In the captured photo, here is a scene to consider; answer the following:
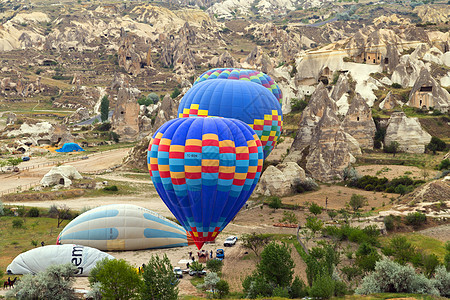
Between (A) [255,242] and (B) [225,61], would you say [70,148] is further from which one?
(B) [225,61]

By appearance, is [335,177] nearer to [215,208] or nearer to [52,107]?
[215,208]

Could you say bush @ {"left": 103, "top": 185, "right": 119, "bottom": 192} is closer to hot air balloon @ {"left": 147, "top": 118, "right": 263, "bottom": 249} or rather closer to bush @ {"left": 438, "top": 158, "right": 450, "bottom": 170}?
hot air balloon @ {"left": 147, "top": 118, "right": 263, "bottom": 249}

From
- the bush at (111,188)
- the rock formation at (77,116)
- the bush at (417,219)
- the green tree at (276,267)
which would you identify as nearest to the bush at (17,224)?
the bush at (111,188)

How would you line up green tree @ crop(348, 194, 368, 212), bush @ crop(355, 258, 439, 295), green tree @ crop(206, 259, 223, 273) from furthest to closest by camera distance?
green tree @ crop(348, 194, 368, 212)
green tree @ crop(206, 259, 223, 273)
bush @ crop(355, 258, 439, 295)

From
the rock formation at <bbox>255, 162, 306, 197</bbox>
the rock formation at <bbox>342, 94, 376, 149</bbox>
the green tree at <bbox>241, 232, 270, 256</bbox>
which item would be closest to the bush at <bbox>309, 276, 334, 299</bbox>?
the green tree at <bbox>241, 232, 270, 256</bbox>

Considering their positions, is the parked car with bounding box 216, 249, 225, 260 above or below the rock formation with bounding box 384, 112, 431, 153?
below

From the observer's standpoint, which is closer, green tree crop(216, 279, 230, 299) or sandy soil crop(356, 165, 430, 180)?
green tree crop(216, 279, 230, 299)

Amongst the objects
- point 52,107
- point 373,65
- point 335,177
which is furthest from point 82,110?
point 335,177
